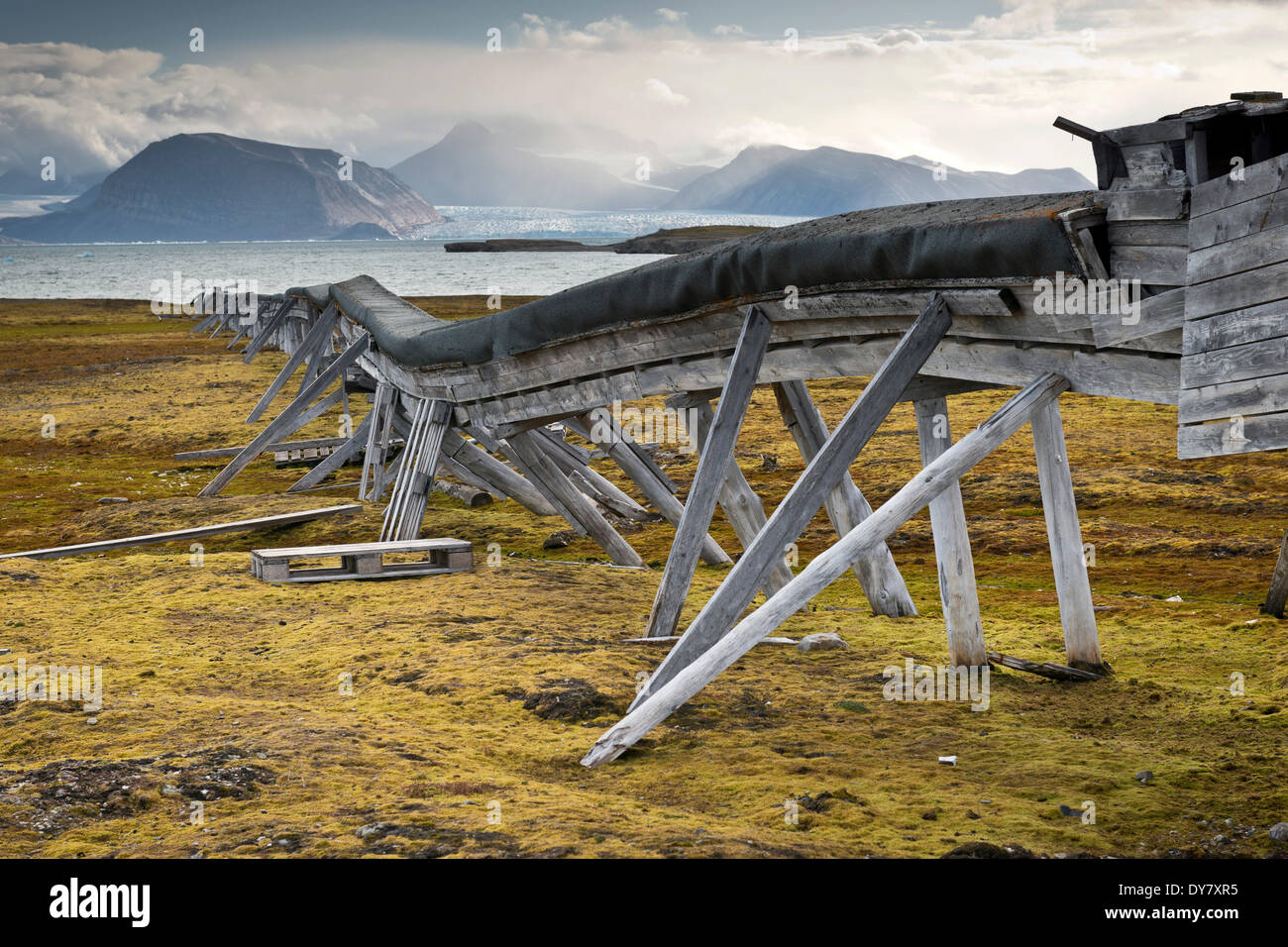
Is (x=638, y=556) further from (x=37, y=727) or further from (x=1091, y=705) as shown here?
(x=37, y=727)

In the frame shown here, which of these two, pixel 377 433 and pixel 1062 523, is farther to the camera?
pixel 377 433

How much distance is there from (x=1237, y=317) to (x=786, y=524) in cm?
261

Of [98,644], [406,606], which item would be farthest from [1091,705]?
[98,644]

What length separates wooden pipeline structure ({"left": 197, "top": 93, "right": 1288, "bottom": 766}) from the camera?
4.98 m

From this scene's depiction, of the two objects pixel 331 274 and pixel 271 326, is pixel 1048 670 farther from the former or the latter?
pixel 331 274

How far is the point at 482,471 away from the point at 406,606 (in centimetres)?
417

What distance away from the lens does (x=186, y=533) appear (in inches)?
513

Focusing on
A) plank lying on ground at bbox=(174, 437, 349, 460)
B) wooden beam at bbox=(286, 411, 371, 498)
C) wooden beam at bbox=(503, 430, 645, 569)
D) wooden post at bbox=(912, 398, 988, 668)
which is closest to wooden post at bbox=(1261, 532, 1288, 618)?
wooden post at bbox=(912, 398, 988, 668)

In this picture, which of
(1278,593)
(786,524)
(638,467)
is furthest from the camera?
(638,467)

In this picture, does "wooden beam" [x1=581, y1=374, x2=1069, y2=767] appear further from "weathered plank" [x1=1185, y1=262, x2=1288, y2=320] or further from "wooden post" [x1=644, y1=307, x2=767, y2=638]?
"wooden post" [x1=644, y1=307, x2=767, y2=638]

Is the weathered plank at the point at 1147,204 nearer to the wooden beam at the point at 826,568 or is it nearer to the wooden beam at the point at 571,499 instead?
the wooden beam at the point at 826,568

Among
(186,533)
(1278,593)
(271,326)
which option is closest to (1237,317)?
(1278,593)

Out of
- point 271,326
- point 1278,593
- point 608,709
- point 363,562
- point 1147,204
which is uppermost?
point 271,326

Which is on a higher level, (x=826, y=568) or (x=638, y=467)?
(x=638, y=467)
